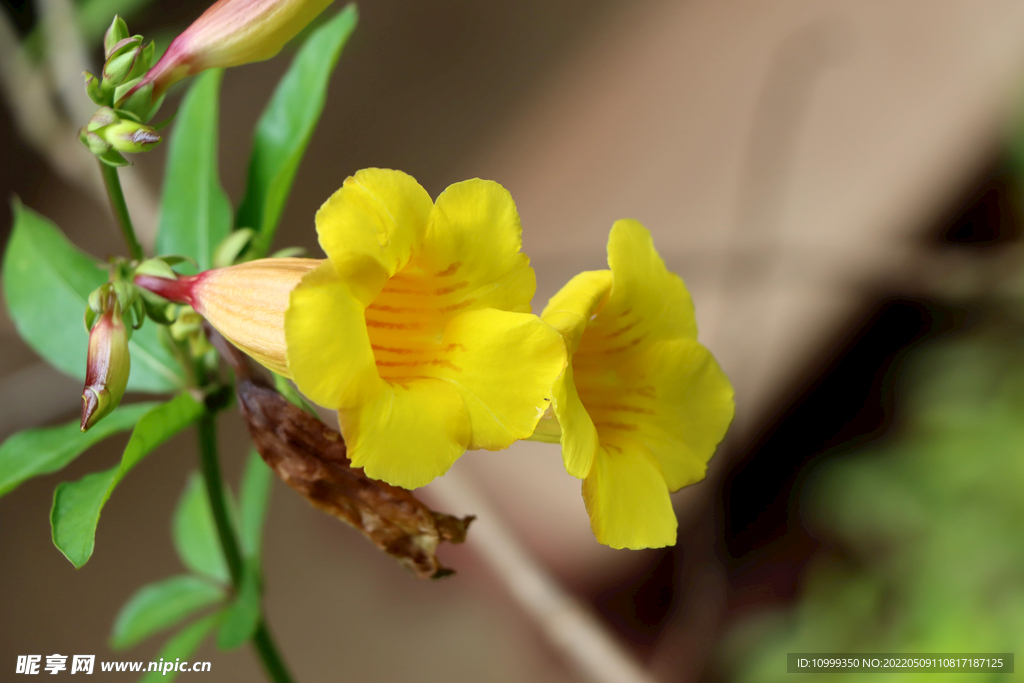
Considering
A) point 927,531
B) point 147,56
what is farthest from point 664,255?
point 147,56

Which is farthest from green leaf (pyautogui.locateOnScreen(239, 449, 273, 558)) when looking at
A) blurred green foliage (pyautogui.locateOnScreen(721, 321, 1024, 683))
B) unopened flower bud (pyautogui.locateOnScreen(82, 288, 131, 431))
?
blurred green foliage (pyautogui.locateOnScreen(721, 321, 1024, 683))

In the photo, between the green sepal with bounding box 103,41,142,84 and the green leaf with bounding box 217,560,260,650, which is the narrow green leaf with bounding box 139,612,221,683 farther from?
the green sepal with bounding box 103,41,142,84

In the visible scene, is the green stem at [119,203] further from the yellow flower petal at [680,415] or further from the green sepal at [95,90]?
the yellow flower petal at [680,415]

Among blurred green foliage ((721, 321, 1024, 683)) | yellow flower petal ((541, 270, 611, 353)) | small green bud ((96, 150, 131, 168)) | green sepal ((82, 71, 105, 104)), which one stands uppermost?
green sepal ((82, 71, 105, 104))

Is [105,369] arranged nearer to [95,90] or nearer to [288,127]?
[95,90]

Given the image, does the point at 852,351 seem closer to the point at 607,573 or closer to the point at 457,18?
the point at 607,573

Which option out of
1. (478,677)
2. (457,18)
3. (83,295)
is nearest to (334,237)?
(83,295)
